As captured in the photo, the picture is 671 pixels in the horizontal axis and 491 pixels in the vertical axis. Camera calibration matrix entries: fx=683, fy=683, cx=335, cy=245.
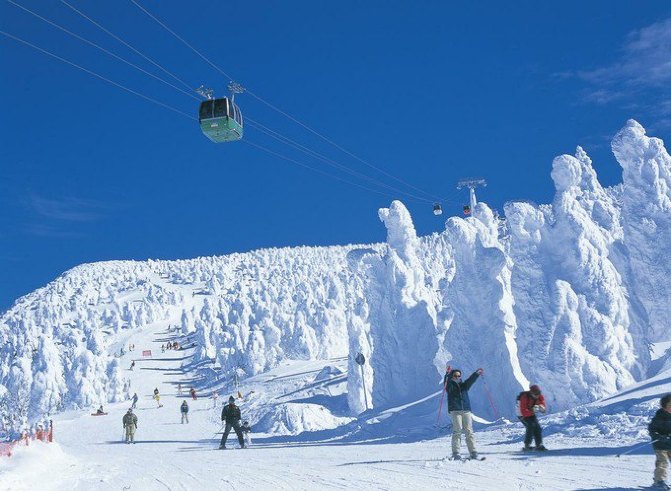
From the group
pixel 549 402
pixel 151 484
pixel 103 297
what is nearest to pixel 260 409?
pixel 549 402

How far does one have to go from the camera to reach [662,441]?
8133mm

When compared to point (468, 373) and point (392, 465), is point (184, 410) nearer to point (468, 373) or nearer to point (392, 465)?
point (468, 373)

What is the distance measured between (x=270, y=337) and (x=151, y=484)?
248ft

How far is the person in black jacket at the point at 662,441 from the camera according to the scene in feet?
26.3

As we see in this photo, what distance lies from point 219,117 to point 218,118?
4 cm

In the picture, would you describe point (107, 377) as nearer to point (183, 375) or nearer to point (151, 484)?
point (183, 375)

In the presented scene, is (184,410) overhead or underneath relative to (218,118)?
underneath

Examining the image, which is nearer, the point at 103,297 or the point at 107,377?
the point at 107,377

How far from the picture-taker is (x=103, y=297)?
643ft

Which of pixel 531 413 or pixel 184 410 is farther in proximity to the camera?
pixel 184 410

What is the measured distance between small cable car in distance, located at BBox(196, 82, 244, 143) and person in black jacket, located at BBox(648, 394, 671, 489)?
16245mm

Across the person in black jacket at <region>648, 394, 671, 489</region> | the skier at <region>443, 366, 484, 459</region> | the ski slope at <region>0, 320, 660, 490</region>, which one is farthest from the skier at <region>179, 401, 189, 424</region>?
the person in black jacket at <region>648, 394, 671, 489</region>

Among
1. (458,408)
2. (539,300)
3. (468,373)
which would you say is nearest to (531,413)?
(458,408)

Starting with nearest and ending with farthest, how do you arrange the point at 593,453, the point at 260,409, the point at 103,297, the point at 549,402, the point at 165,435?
1. the point at 593,453
2. the point at 549,402
3. the point at 165,435
4. the point at 260,409
5. the point at 103,297
